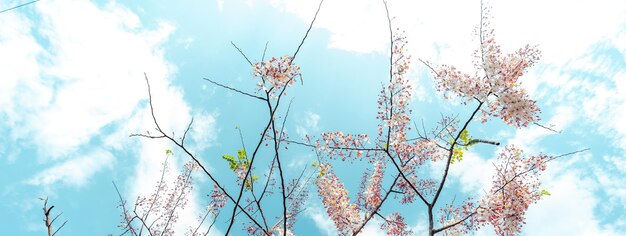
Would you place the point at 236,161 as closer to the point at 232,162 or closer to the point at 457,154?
the point at 232,162

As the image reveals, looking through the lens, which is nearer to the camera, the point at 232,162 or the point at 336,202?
the point at 232,162

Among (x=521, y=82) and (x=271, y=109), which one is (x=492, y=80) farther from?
(x=271, y=109)

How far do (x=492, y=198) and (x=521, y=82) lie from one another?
2.12 meters

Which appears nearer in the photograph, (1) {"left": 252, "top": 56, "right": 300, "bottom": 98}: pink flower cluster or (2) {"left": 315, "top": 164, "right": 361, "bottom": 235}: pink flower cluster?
(1) {"left": 252, "top": 56, "right": 300, "bottom": 98}: pink flower cluster

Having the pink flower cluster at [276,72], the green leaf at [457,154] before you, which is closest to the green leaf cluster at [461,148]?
the green leaf at [457,154]

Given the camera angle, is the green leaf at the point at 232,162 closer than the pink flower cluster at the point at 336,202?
Yes

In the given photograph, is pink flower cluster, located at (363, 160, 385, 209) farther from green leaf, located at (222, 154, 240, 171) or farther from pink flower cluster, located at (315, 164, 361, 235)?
green leaf, located at (222, 154, 240, 171)

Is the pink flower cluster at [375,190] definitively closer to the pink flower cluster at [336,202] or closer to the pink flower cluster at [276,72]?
the pink flower cluster at [336,202]

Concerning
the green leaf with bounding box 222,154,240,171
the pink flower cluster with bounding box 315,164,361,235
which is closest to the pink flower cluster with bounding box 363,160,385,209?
the pink flower cluster with bounding box 315,164,361,235

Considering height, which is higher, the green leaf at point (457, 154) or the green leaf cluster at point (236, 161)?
the green leaf cluster at point (236, 161)

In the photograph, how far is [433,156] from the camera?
297 inches

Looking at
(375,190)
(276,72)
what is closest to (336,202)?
(375,190)

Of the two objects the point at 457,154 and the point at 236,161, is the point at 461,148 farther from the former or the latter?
the point at 236,161

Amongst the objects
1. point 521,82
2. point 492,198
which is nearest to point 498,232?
point 492,198
